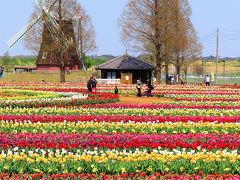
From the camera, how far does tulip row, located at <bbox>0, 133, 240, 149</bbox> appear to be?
10.8 m

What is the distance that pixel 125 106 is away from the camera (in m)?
21.7

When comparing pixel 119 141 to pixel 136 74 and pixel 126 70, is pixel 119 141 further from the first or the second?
pixel 136 74

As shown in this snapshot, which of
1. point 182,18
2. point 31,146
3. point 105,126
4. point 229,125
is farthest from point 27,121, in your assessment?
point 182,18

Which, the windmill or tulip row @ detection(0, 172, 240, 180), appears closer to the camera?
tulip row @ detection(0, 172, 240, 180)

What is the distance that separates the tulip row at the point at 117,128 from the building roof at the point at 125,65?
1578 inches

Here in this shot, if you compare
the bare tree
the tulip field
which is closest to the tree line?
the bare tree

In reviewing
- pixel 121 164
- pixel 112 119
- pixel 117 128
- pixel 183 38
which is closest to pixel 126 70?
pixel 183 38

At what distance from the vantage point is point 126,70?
54750 millimetres

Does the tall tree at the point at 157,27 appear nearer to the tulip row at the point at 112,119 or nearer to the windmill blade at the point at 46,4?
the windmill blade at the point at 46,4

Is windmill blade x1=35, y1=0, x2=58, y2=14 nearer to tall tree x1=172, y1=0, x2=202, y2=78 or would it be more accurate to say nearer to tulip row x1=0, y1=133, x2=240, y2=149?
tall tree x1=172, y1=0, x2=202, y2=78

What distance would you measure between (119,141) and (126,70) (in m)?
43.5

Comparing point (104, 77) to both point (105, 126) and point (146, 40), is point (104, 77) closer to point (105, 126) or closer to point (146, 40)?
point (146, 40)

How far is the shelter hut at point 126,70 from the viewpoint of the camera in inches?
2151

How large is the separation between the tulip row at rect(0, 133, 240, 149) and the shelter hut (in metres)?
42.3
